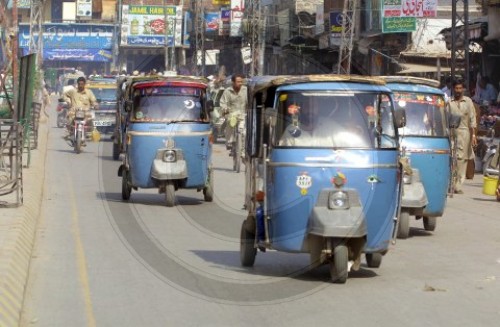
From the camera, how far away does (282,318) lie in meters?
8.11

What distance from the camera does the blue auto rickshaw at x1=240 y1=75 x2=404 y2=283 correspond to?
9.51 m

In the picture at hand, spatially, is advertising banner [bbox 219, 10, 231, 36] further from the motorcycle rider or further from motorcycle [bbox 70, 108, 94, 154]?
the motorcycle rider

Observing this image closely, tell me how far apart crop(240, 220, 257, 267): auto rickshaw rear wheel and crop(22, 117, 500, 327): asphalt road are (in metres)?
0.15

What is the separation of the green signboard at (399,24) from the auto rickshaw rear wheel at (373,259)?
99.7 feet

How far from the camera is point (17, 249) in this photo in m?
11.0

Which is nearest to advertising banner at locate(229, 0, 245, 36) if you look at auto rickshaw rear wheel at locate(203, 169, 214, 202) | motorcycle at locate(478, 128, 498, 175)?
motorcycle at locate(478, 128, 498, 175)

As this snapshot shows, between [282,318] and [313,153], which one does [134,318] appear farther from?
[313,153]

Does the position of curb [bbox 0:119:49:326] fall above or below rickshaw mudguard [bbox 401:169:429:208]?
below

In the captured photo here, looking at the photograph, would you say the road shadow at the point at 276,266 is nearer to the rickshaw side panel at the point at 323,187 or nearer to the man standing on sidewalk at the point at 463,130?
the rickshaw side panel at the point at 323,187

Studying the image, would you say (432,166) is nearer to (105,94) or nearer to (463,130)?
(463,130)

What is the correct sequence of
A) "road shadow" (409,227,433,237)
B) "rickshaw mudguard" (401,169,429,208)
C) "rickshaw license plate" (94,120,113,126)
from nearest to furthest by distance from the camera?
"rickshaw mudguard" (401,169,429,208)
"road shadow" (409,227,433,237)
"rickshaw license plate" (94,120,113,126)

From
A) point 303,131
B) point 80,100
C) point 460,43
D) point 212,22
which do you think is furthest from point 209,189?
point 212,22

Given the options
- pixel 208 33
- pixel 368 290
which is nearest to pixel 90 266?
pixel 368 290

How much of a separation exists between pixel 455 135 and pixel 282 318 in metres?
11.7
